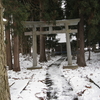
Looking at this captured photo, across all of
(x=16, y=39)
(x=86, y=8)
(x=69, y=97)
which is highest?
(x=86, y=8)

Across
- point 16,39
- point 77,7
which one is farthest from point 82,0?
point 16,39

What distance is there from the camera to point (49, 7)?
35.7 ft

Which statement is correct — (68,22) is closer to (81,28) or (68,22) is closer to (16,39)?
(81,28)

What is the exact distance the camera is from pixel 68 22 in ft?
33.9

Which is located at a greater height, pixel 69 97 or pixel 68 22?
pixel 68 22

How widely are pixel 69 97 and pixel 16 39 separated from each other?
6.55 metres

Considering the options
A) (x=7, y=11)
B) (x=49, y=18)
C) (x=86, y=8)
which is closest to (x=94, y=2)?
(x=86, y=8)

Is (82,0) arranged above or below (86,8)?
above

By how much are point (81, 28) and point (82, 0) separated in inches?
85.0

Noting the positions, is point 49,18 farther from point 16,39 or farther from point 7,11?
point 7,11

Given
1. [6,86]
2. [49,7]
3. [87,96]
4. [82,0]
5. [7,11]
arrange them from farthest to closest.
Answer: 1. [49,7]
2. [82,0]
3. [7,11]
4. [87,96]
5. [6,86]

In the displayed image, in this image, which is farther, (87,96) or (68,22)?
(68,22)

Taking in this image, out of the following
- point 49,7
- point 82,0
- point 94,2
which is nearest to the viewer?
point 94,2

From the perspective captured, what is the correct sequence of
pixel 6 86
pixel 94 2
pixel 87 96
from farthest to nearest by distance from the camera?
pixel 94 2
pixel 87 96
pixel 6 86
